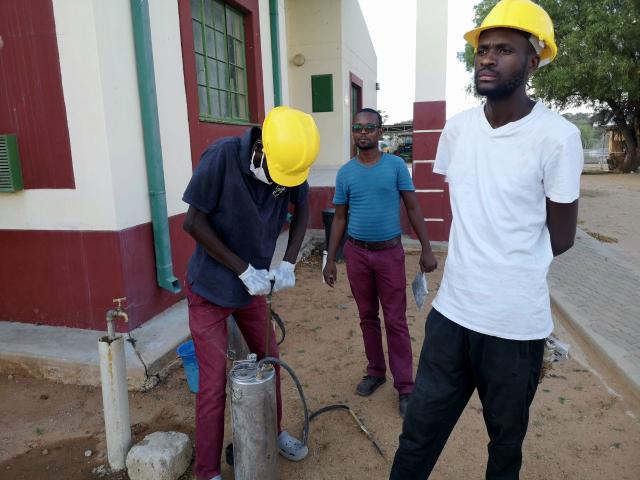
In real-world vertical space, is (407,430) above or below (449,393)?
below

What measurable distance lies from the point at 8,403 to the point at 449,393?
3181 mm

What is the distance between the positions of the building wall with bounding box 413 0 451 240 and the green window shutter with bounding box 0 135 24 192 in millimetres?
5397

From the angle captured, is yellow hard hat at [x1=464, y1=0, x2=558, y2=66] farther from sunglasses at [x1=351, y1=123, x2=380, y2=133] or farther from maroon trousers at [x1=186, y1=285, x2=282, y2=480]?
maroon trousers at [x1=186, y1=285, x2=282, y2=480]

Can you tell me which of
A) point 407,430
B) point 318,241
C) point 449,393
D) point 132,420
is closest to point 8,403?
point 132,420

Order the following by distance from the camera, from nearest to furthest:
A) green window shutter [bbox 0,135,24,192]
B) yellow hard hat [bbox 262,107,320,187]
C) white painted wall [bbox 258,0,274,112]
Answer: yellow hard hat [bbox 262,107,320,187], green window shutter [bbox 0,135,24,192], white painted wall [bbox 258,0,274,112]

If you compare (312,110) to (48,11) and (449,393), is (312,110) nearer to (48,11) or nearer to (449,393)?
(48,11)

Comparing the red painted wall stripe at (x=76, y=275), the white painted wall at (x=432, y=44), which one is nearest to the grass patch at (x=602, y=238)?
the white painted wall at (x=432, y=44)

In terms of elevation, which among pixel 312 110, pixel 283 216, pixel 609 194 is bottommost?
pixel 609 194

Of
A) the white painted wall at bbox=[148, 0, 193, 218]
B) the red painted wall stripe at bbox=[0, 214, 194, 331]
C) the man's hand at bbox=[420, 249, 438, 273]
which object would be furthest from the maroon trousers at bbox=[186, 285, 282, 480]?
the white painted wall at bbox=[148, 0, 193, 218]

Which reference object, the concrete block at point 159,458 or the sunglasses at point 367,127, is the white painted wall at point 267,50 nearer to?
the sunglasses at point 367,127

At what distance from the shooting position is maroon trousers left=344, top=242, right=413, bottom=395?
325cm

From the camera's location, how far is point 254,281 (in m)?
2.38

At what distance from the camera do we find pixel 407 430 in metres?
2.17

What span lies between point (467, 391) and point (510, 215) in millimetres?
814
